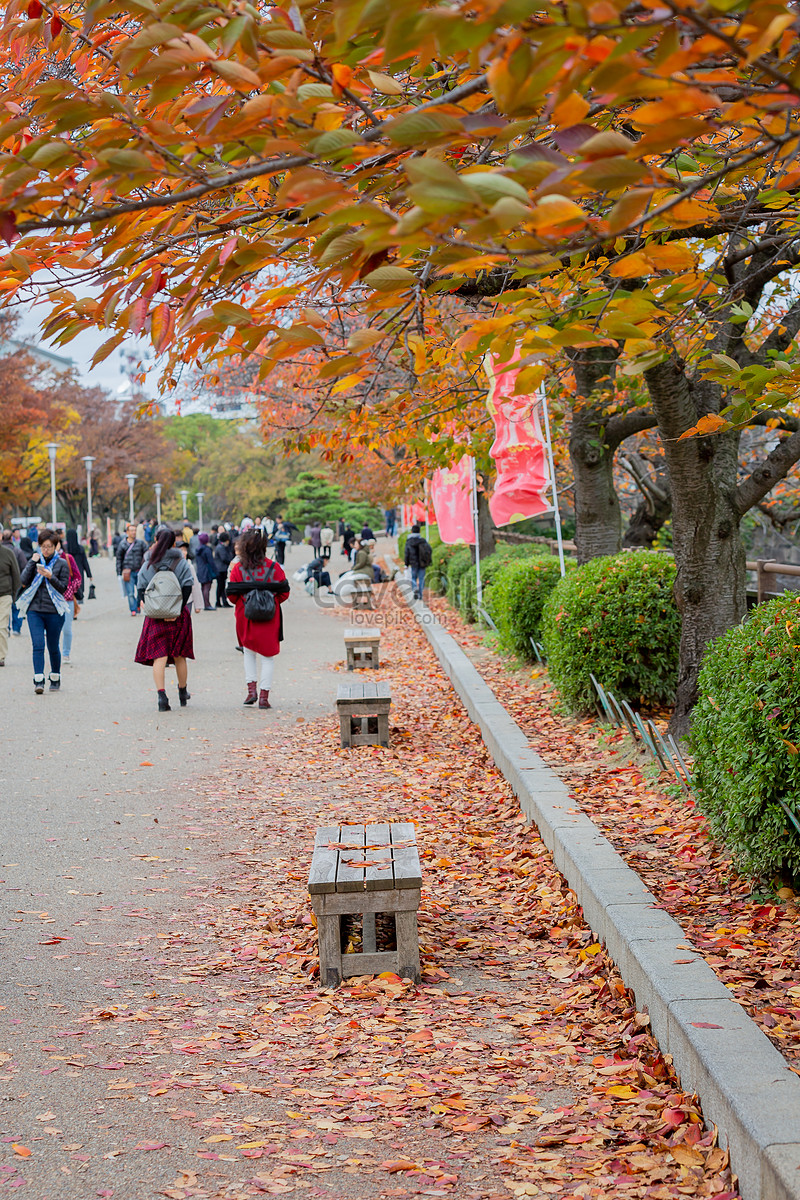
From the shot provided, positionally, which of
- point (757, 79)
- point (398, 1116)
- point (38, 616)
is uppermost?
point (757, 79)

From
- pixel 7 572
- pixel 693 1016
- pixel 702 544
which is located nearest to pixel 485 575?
pixel 7 572

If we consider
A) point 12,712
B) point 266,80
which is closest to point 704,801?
point 266,80

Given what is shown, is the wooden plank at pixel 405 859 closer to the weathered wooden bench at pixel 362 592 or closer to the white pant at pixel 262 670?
the white pant at pixel 262 670

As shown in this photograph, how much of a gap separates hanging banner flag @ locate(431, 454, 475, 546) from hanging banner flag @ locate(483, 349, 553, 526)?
4514 mm

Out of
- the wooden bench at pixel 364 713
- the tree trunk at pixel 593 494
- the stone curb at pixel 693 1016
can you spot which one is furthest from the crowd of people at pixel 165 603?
the stone curb at pixel 693 1016

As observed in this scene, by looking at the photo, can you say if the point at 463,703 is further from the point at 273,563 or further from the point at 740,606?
the point at 740,606

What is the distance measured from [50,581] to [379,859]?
29.4 ft

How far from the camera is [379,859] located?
4746 mm

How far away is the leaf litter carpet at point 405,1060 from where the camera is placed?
307cm

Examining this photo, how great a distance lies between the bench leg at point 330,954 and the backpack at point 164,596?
7165mm

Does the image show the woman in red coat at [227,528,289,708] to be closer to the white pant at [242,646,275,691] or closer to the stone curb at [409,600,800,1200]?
the white pant at [242,646,275,691]

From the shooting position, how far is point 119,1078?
371 cm

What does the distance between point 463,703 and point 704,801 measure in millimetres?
6590

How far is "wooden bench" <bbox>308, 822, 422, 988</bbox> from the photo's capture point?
443cm
